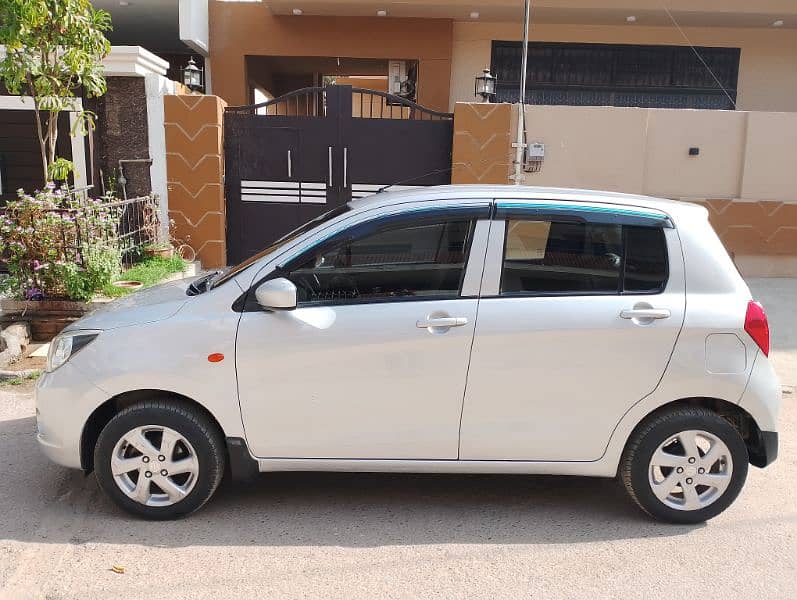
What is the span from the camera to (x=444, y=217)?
13.1ft

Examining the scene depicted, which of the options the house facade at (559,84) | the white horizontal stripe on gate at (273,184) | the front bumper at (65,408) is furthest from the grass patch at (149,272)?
the front bumper at (65,408)

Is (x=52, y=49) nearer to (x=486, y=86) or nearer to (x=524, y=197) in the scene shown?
(x=486, y=86)

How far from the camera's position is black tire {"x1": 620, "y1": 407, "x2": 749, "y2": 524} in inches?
153

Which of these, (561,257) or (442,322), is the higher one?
(561,257)

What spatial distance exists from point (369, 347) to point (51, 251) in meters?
4.83

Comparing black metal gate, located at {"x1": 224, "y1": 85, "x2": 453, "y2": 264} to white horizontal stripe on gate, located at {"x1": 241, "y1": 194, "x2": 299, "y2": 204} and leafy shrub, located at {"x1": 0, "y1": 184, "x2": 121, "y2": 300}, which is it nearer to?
white horizontal stripe on gate, located at {"x1": 241, "y1": 194, "x2": 299, "y2": 204}

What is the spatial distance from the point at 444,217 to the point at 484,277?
15.6 inches

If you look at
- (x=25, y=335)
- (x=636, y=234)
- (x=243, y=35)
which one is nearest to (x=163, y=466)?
(x=636, y=234)

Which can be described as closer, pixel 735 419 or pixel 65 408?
pixel 65 408

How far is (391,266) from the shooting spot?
13.1 feet

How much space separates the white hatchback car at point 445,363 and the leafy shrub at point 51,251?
3600 millimetres

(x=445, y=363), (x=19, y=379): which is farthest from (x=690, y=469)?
(x=19, y=379)

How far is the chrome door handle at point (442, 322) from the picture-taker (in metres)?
3.78

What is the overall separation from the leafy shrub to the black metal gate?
3.23 meters
